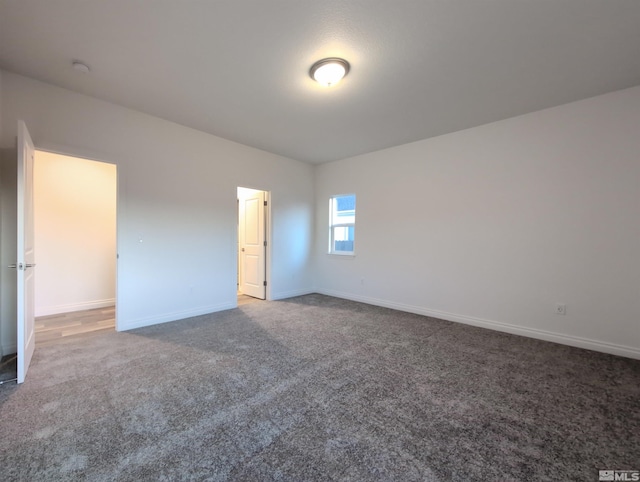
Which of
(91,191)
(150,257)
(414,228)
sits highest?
(91,191)

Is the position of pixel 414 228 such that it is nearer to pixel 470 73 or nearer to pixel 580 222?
pixel 580 222

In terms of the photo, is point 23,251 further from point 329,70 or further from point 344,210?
point 344,210

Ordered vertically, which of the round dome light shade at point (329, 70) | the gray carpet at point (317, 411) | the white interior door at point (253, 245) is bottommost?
the gray carpet at point (317, 411)

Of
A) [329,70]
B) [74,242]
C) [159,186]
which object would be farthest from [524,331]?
[74,242]

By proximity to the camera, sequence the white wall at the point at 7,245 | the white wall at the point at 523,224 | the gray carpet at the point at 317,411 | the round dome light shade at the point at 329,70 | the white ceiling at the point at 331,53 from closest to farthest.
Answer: the gray carpet at the point at 317,411, the white ceiling at the point at 331,53, the round dome light shade at the point at 329,70, the white wall at the point at 7,245, the white wall at the point at 523,224

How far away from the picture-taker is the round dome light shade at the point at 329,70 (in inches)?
93.7

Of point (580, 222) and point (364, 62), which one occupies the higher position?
point (364, 62)

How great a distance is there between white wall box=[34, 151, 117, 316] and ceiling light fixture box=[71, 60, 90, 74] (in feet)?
7.52

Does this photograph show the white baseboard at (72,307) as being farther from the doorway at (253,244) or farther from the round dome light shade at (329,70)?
the round dome light shade at (329,70)

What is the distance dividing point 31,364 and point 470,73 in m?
4.98

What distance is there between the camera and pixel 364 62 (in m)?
2.39

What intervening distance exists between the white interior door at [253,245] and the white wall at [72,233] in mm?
2268

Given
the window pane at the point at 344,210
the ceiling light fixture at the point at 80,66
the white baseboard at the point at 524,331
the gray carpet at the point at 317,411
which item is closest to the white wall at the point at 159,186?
the ceiling light fixture at the point at 80,66

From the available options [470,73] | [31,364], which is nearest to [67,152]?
[31,364]
